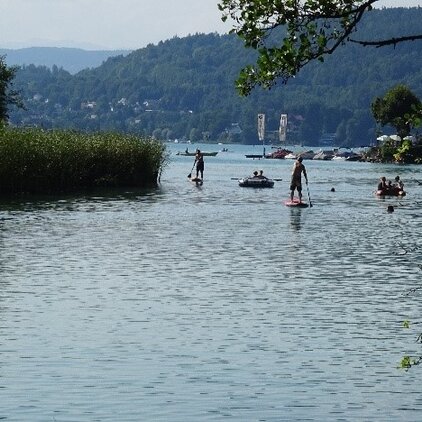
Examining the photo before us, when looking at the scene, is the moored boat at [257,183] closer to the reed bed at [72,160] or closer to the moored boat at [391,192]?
the reed bed at [72,160]

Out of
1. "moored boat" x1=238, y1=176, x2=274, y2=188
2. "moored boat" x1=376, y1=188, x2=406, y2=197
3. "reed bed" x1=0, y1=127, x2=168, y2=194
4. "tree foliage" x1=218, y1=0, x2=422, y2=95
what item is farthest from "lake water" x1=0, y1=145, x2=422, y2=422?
"moored boat" x1=238, y1=176, x2=274, y2=188

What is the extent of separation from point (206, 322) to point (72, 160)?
49.0m

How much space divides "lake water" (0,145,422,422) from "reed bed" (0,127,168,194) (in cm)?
1595

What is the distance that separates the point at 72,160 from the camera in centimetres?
7388

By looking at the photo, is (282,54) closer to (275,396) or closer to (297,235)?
(275,396)

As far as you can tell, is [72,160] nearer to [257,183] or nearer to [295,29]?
[257,183]

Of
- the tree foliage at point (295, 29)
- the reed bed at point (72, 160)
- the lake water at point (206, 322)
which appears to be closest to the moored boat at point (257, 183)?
the reed bed at point (72, 160)

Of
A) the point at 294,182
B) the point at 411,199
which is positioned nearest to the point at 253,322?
the point at 294,182

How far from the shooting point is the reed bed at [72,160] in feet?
221

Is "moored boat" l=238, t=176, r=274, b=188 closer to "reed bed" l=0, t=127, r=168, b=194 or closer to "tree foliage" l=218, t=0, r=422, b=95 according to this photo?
"reed bed" l=0, t=127, r=168, b=194

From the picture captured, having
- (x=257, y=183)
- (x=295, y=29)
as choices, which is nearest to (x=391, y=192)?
(x=257, y=183)

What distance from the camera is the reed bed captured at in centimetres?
6731

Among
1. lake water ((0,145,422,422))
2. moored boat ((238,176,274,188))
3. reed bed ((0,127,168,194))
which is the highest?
reed bed ((0,127,168,194))

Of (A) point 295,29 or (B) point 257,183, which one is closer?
(A) point 295,29
